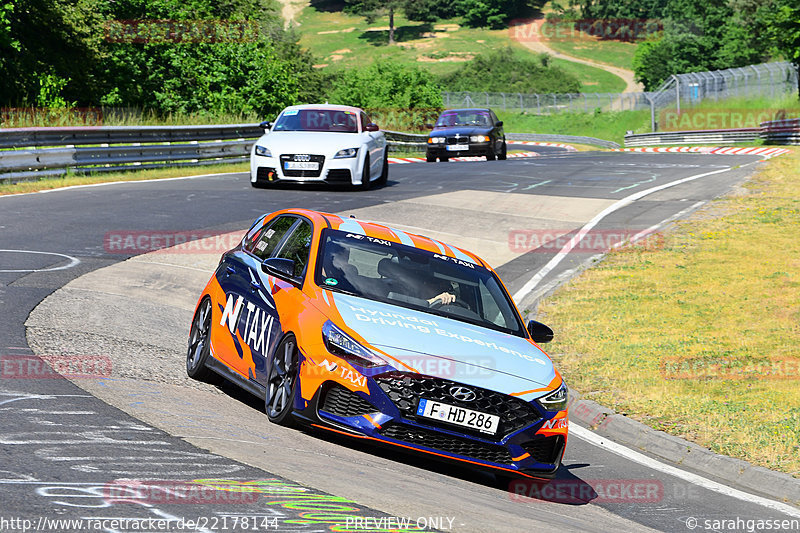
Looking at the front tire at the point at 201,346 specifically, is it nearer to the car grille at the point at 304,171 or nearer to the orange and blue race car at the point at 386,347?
the orange and blue race car at the point at 386,347

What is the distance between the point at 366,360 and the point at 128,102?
36.7 metres

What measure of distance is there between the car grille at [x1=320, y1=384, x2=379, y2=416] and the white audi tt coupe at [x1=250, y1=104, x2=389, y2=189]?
51.8 feet

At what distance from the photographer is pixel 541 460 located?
7207 mm

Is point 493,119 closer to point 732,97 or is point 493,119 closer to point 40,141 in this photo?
point 40,141

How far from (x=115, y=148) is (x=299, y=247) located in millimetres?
18550

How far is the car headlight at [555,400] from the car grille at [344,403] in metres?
1.18

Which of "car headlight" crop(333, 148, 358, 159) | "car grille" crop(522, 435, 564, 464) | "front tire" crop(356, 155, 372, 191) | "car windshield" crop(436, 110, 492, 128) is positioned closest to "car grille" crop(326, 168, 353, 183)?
"car headlight" crop(333, 148, 358, 159)

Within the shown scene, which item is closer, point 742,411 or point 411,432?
point 411,432

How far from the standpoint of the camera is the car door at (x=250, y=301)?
7.89m

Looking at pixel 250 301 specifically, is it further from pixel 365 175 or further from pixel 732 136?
pixel 732 136

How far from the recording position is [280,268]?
26.2 feet

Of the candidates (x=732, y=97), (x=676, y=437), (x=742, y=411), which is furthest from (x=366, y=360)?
(x=732, y=97)

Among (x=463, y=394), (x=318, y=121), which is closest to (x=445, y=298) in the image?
(x=463, y=394)

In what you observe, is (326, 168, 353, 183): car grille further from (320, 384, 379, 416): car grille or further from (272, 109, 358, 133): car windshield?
(320, 384, 379, 416): car grille
